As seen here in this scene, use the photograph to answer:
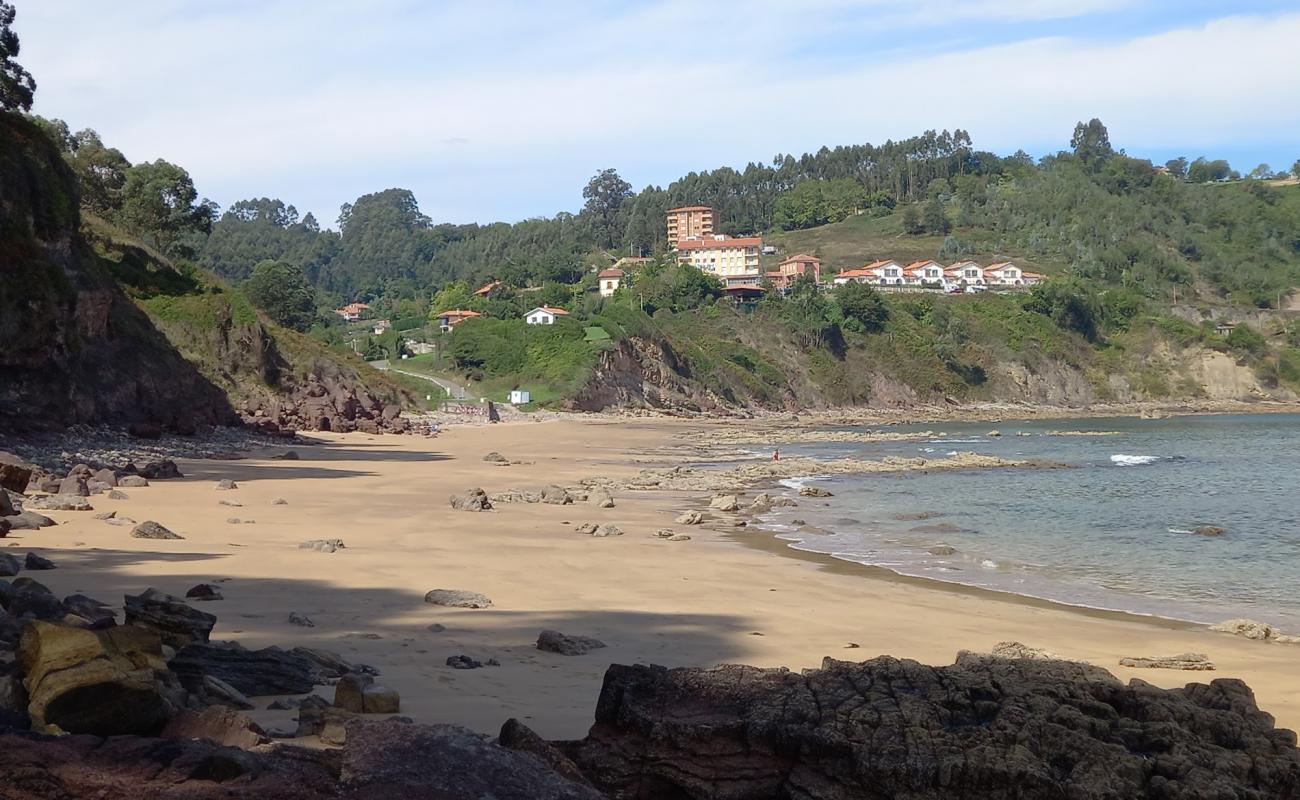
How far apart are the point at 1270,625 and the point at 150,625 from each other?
11581 mm

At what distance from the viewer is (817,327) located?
355ft

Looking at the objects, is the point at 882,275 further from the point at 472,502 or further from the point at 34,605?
the point at 34,605

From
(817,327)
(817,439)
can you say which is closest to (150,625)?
(817,439)

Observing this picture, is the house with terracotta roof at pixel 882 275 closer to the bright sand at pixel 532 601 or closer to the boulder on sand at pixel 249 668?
the bright sand at pixel 532 601

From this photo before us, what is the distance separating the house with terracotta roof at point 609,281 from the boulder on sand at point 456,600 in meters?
108

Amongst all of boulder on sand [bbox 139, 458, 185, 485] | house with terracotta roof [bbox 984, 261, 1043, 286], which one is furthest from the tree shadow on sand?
house with terracotta roof [bbox 984, 261, 1043, 286]

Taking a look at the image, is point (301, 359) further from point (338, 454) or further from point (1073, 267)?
point (1073, 267)

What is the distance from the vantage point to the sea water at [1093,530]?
14.8m

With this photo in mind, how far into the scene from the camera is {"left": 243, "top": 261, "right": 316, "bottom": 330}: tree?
76.1 metres

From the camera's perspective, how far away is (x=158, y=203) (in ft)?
190

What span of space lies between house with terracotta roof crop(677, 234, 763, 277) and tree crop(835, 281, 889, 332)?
1039 inches

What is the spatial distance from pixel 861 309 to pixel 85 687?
111 metres

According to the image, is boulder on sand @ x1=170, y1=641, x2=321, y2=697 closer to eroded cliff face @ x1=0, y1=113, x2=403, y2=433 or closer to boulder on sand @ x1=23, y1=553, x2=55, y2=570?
boulder on sand @ x1=23, y1=553, x2=55, y2=570

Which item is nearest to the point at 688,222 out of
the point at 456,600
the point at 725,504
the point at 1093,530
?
the point at 725,504
